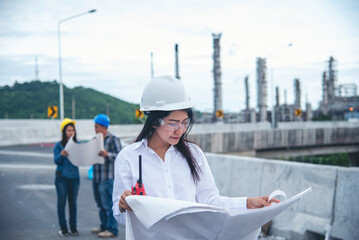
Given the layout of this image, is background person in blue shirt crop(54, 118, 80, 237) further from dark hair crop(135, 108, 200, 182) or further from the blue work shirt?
dark hair crop(135, 108, 200, 182)

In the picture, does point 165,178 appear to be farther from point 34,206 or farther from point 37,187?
point 37,187

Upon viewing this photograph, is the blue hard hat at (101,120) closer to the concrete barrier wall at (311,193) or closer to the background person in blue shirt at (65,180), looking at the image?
the background person in blue shirt at (65,180)

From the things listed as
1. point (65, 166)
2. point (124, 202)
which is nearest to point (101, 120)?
point (65, 166)

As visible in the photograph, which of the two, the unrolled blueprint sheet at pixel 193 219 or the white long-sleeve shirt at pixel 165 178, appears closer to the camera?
the unrolled blueprint sheet at pixel 193 219

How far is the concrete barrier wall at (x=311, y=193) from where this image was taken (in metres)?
5.11

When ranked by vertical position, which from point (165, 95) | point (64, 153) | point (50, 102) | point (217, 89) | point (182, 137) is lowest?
point (64, 153)

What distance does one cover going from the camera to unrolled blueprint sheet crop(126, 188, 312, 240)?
1.77m

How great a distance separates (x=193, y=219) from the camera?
5.96 ft

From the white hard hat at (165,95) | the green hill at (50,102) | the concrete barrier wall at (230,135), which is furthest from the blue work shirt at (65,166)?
the green hill at (50,102)

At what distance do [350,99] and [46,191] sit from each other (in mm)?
68583

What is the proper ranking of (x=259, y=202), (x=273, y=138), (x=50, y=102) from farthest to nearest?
(x=50, y=102), (x=273, y=138), (x=259, y=202)

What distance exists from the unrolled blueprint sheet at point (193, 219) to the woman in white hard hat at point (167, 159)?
0.34 metres

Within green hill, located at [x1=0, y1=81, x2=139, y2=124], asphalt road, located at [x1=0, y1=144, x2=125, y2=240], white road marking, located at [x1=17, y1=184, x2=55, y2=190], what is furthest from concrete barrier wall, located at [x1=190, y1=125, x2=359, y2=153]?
green hill, located at [x1=0, y1=81, x2=139, y2=124]

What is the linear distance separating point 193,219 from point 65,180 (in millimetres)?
4948
